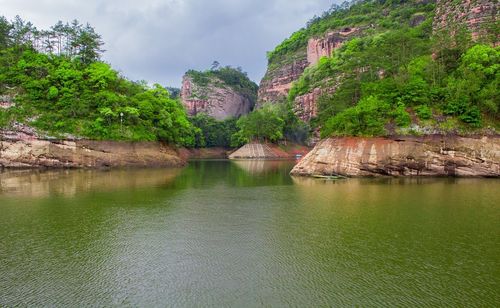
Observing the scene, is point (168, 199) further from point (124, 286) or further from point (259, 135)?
point (259, 135)

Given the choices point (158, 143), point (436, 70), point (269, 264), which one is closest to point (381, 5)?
point (436, 70)

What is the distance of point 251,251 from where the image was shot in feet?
36.6

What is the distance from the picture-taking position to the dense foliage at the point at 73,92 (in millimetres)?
46312

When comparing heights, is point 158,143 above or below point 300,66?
below

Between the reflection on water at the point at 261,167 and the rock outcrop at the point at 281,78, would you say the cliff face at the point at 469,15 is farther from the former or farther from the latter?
the rock outcrop at the point at 281,78

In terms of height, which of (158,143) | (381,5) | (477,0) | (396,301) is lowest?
(396,301)

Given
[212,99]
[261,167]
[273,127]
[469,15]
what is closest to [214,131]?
[273,127]

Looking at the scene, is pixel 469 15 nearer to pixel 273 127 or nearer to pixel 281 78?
pixel 273 127

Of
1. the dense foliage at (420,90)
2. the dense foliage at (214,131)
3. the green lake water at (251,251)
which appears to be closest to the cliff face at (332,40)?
the dense foliage at (420,90)

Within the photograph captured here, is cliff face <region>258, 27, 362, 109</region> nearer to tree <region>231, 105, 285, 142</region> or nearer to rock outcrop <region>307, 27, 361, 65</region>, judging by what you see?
rock outcrop <region>307, 27, 361, 65</region>

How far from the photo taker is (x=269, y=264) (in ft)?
32.8

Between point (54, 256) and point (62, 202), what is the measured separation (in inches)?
388

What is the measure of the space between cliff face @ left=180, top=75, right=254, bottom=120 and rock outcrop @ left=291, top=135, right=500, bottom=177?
9618cm

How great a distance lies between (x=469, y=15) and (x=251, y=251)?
65.8 m
